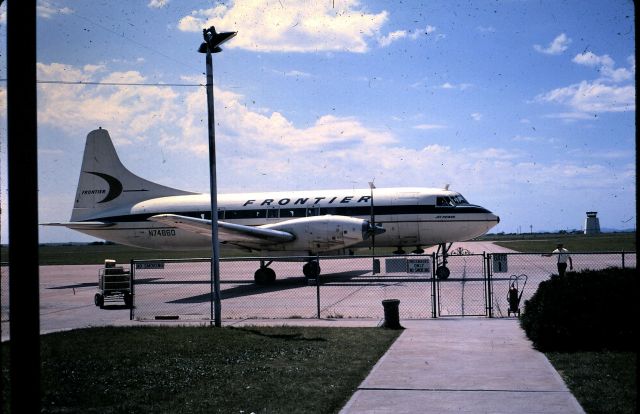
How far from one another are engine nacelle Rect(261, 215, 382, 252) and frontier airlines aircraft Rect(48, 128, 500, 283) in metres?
0.04

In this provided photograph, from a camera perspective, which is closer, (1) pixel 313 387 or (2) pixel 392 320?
(1) pixel 313 387

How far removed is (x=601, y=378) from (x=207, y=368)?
603 centimetres

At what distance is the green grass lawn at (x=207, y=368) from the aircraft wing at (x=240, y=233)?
10314mm

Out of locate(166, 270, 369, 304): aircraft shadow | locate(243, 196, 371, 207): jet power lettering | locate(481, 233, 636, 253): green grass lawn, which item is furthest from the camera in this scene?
locate(481, 233, 636, 253): green grass lawn

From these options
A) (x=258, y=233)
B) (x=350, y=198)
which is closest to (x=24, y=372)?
(x=258, y=233)

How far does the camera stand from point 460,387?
8.42 metres

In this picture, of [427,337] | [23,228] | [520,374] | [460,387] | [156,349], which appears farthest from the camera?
[427,337]

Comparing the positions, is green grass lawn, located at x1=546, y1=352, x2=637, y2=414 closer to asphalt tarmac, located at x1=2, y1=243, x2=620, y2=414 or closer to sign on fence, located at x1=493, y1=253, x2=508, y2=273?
asphalt tarmac, located at x1=2, y1=243, x2=620, y2=414

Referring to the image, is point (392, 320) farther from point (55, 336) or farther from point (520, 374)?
point (55, 336)

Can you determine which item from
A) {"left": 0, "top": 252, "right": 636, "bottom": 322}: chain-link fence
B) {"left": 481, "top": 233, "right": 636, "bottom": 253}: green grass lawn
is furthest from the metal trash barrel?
{"left": 481, "top": 233, "right": 636, "bottom": 253}: green grass lawn

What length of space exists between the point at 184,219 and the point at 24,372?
1971 cm

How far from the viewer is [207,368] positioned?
388 inches

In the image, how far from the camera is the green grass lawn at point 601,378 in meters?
7.31

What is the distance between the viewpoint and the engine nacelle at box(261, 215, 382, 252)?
25844 millimetres
